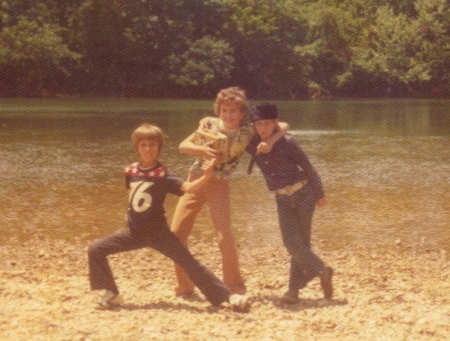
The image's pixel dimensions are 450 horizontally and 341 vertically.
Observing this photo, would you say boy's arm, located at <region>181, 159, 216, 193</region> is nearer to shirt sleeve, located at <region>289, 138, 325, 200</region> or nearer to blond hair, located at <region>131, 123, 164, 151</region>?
blond hair, located at <region>131, 123, 164, 151</region>

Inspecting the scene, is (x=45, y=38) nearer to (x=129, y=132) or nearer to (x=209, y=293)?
(x=129, y=132)

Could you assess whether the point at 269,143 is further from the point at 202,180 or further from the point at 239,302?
the point at 239,302

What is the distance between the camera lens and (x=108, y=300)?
588 centimetres

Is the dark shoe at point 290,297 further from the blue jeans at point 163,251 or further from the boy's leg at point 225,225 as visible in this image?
the blue jeans at point 163,251

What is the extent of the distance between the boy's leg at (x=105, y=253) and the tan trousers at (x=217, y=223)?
537 millimetres

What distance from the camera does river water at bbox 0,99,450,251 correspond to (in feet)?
32.3

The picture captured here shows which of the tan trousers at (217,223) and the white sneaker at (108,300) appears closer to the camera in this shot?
the white sneaker at (108,300)

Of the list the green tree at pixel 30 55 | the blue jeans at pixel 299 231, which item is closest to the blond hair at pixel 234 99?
the blue jeans at pixel 299 231

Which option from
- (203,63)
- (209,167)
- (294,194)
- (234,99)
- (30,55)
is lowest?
(294,194)

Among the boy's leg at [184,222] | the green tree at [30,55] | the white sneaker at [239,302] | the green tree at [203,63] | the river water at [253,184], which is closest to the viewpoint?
the white sneaker at [239,302]

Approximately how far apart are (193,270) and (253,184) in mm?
7810

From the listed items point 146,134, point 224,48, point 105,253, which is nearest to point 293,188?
point 146,134

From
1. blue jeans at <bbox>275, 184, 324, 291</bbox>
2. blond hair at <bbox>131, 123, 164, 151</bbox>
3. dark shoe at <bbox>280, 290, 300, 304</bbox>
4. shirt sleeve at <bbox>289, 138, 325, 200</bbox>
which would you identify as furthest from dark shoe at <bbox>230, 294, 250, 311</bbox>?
blond hair at <bbox>131, 123, 164, 151</bbox>

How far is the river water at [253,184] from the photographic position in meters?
9.85
